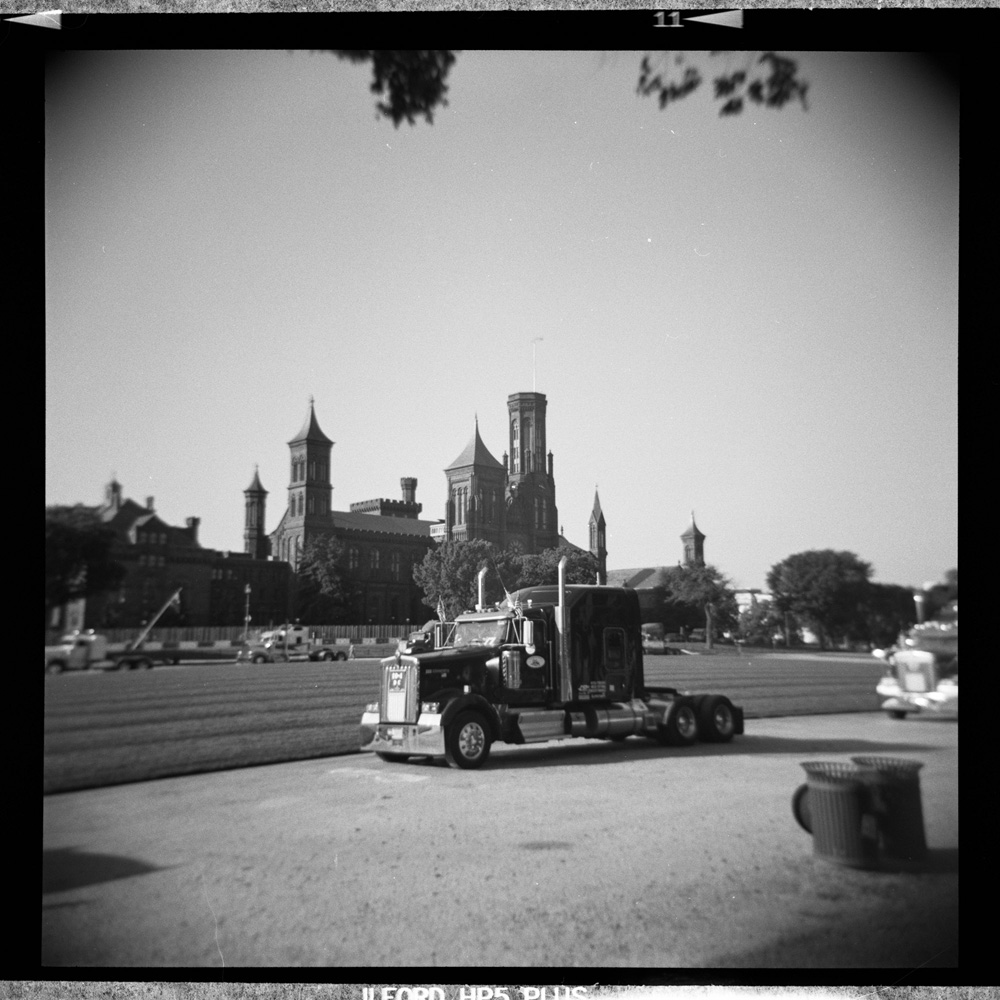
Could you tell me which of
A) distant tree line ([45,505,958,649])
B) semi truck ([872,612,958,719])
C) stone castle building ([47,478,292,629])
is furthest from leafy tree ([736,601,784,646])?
stone castle building ([47,478,292,629])

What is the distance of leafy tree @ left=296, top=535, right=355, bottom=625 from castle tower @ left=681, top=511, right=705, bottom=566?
2262mm

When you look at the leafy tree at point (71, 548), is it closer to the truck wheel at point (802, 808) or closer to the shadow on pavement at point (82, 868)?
the shadow on pavement at point (82, 868)

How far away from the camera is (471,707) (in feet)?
20.1

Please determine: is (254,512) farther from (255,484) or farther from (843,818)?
(843,818)

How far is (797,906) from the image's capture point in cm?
516

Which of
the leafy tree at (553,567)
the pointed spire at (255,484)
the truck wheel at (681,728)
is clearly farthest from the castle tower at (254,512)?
the truck wheel at (681,728)

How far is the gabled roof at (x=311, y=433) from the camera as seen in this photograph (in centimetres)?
575

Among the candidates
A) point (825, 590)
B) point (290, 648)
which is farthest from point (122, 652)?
point (825, 590)

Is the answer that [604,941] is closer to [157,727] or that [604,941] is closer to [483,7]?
[157,727]

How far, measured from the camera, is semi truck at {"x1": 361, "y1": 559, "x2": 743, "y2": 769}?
612 centimetres

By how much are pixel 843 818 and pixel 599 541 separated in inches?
89.0

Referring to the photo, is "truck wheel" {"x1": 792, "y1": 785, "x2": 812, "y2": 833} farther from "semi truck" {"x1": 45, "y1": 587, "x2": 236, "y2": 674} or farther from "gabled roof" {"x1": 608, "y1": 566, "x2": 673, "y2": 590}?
"semi truck" {"x1": 45, "y1": 587, "x2": 236, "y2": 674}

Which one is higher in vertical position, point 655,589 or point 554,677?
point 655,589
